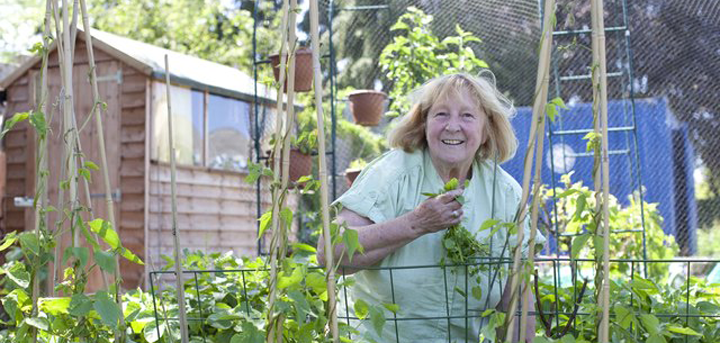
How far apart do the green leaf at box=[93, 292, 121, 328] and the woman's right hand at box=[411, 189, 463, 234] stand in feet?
1.94

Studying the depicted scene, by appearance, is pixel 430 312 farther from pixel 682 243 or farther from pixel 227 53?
pixel 227 53

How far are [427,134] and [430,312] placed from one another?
17.7 inches

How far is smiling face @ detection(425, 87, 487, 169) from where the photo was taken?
2.03 m

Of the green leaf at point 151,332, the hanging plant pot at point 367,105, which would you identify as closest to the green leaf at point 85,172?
the green leaf at point 151,332

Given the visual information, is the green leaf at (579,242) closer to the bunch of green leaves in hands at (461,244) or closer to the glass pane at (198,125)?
the bunch of green leaves in hands at (461,244)

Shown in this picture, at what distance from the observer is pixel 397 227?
67.1 inches

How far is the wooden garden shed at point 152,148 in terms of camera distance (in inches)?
286

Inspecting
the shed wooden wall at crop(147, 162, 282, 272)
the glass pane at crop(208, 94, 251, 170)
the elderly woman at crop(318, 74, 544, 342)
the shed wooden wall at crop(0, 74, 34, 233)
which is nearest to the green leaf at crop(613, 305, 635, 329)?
the elderly woman at crop(318, 74, 544, 342)

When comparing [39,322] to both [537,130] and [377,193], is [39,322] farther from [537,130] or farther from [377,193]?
[537,130]

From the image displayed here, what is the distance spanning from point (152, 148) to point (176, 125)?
13.6 inches

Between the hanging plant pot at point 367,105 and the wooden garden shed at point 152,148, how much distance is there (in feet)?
3.34

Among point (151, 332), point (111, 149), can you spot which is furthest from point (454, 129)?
point (111, 149)

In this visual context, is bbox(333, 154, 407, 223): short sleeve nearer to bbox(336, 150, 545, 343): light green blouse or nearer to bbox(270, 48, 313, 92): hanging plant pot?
bbox(336, 150, 545, 343): light green blouse

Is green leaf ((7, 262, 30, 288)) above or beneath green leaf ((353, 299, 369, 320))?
above
